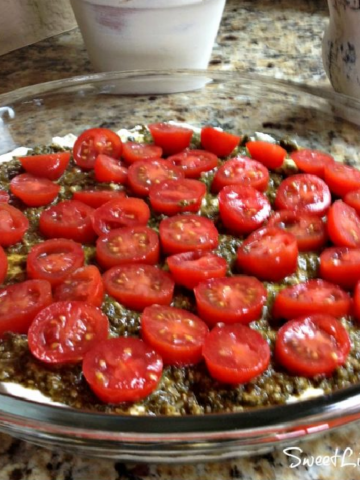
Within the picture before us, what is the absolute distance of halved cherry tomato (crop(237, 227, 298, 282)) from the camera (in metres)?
1.38

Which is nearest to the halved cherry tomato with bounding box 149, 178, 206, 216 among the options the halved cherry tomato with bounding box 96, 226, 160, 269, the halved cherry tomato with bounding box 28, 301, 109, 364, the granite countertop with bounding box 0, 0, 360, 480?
the halved cherry tomato with bounding box 96, 226, 160, 269

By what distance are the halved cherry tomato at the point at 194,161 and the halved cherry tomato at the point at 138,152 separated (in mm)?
51

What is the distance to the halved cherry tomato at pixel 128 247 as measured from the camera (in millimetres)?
1395

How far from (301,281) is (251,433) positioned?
0.60 meters

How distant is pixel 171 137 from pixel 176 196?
299 mm

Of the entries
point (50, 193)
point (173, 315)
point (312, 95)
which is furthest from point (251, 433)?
point (312, 95)

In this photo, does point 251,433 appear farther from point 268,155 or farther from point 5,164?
point 5,164

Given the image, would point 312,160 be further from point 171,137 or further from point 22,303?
point 22,303

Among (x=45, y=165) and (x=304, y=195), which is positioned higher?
(x=45, y=165)

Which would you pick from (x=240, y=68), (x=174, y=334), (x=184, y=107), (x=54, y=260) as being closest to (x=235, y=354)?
(x=174, y=334)

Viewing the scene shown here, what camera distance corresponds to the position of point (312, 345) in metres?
1.16

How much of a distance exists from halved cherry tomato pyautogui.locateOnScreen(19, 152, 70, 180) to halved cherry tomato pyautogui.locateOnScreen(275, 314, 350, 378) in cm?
87

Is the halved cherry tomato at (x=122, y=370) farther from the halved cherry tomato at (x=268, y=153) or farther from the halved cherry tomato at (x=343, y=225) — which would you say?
the halved cherry tomato at (x=268, y=153)

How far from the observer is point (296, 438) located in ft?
3.01
